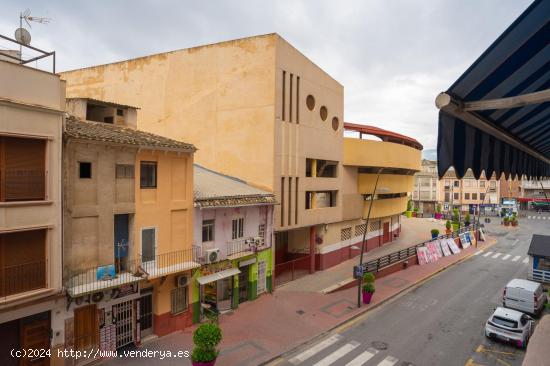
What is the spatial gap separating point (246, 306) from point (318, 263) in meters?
9.55

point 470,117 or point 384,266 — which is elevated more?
point 470,117

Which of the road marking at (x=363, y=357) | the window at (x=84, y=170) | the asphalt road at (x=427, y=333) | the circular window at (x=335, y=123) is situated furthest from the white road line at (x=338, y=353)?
the circular window at (x=335, y=123)

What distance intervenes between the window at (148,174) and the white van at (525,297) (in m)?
21.8

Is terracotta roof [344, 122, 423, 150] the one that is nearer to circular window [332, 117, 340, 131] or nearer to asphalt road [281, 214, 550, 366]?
circular window [332, 117, 340, 131]

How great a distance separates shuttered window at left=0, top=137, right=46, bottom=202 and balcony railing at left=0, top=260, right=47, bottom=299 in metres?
2.39

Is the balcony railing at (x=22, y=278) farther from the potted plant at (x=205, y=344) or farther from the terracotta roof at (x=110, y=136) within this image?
the potted plant at (x=205, y=344)

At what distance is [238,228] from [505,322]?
1490cm

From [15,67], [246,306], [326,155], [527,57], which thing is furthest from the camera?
A: [326,155]

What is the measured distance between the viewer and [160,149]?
56.0ft

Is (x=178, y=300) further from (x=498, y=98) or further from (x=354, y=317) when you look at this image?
(x=498, y=98)

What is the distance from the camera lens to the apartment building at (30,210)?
12.1 metres

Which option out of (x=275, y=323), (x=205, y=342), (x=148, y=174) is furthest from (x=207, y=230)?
(x=205, y=342)

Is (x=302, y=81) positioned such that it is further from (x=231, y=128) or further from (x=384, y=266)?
(x=384, y=266)

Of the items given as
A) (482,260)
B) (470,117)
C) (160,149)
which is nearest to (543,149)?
(470,117)
